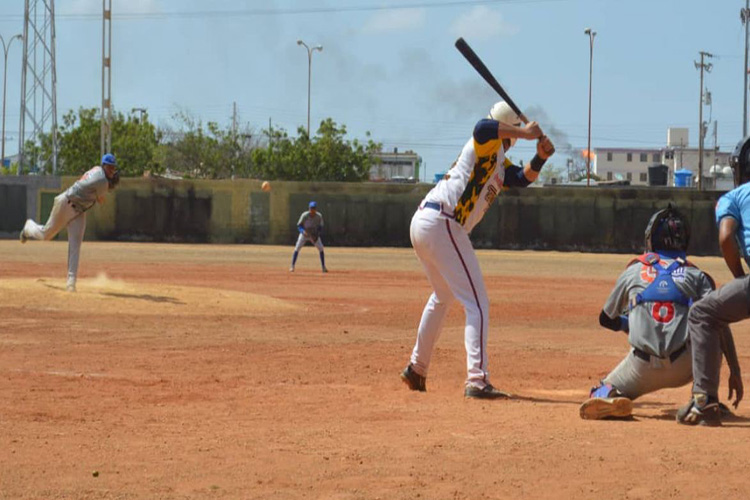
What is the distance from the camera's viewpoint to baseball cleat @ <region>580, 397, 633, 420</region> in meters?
7.21

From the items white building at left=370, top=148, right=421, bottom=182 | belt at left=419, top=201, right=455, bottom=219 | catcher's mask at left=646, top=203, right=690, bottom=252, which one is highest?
white building at left=370, top=148, right=421, bottom=182

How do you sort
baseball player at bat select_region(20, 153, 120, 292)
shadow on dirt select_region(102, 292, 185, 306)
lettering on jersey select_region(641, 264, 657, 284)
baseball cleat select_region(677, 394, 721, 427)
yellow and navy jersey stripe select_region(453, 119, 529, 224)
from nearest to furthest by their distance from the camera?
baseball cleat select_region(677, 394, 721, 427) < lettering on jersey select_region(641, 264, 657, 284) < yellow and navy jersey stripe select_region(453, 119, 529, 224) < shadow on dirt select_region(102, 292, 185, 306) < baseball player at bat select_region(20, 153, 120, 292)

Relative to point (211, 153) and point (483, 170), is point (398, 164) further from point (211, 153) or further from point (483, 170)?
point (483, 170)

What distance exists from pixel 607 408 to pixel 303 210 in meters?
38.2

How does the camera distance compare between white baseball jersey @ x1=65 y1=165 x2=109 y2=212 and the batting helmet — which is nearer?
the batting helmet

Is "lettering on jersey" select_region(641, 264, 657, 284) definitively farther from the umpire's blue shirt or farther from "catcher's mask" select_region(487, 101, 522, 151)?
"catcher's mask" select_region(487, 101, 522, 151)

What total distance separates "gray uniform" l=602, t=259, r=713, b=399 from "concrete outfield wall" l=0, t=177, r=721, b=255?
36.0 metres

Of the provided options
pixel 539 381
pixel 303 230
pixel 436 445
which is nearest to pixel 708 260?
pixel 303 230

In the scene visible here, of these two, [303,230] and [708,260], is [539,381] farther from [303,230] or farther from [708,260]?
[708,260]

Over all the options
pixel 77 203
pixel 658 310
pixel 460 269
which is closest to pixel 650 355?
pixel 658 310

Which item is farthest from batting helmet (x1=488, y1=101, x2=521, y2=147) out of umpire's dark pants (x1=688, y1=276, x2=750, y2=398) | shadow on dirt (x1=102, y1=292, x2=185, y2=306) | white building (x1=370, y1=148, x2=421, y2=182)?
white building (x1=370, y1=148, x2=421, y2=182)

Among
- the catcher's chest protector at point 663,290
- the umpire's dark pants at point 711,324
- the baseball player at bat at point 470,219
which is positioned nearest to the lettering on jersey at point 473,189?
the baseball player at bat at point 470,219

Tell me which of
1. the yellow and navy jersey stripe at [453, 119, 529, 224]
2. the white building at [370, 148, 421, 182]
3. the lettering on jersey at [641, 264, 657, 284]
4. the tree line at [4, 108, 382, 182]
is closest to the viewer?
the lettering on jersey at [641, 264, 657, 284]

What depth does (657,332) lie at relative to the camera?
295 inches
